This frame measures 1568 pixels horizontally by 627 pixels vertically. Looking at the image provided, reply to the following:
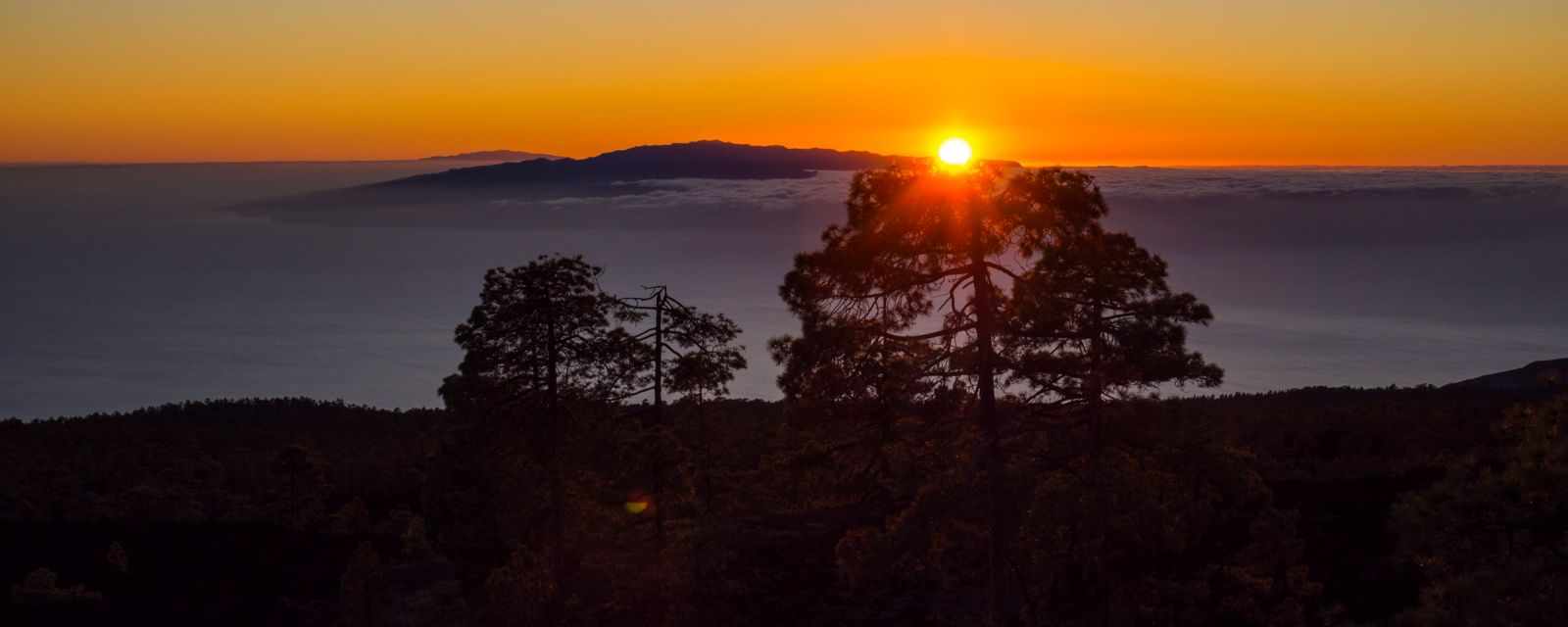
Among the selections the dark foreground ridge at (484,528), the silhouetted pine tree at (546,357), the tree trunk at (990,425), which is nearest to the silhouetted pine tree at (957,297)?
the tree trunk at (990,425)

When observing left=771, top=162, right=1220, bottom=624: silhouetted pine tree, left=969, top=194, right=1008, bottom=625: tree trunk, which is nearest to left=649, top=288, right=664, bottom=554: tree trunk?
left=771, top=162, right=1220, bottom=624: silhouetted pine tree

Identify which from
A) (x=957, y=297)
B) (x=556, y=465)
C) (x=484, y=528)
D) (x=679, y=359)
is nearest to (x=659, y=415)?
(x=679, y=359)

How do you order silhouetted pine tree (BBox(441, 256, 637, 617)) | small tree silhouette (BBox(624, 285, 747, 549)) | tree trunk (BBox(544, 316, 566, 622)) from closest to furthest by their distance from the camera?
silhouetted pine tree (BBox(441, 256, 637, 617))
tree trunk (BBox(544, 316, 566, 622))
small tree silhouette (BBox(624, 285, 747, 549))

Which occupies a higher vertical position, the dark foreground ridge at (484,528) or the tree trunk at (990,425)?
the tree trunk at (990,425)

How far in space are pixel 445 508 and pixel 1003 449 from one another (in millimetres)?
17533

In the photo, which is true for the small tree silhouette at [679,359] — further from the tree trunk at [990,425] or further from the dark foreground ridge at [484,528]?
the tree trunk at [990,425]

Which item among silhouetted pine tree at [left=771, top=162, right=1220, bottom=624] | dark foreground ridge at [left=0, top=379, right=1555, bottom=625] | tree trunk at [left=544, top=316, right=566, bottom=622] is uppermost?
silhouetted pine tree at [left=771, top=162, right=1220, bottom=624]

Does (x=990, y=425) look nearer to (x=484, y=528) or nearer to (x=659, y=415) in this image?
(x=659, y=415)

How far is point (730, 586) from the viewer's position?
2225cm

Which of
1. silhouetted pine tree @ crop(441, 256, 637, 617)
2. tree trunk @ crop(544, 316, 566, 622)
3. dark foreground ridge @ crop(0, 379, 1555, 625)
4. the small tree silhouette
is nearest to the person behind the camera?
dark foreground ridge @ crop(0, 379, 1555, 625)

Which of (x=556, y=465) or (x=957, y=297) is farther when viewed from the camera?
(x=556, y=465)

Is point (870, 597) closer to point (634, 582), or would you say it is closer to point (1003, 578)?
point (634, 582)

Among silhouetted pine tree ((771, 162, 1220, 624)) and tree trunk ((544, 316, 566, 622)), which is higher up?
silhouetted pine tree ((771, 162, 1220, 624))

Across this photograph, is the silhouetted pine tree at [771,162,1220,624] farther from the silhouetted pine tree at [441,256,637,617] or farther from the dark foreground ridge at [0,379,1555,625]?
the silhouetted pine tree at [441,256,637,617]
